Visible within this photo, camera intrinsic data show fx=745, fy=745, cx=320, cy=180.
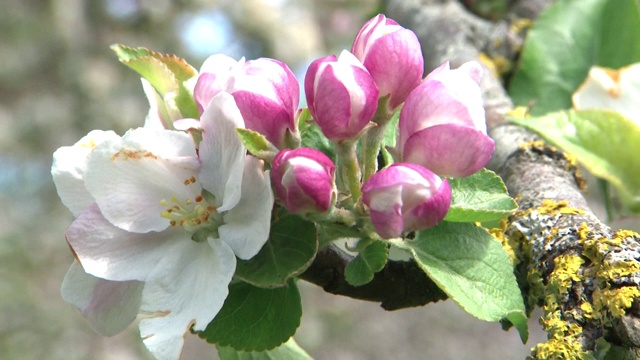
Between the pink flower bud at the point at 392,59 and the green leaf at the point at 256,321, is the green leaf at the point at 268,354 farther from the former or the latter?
the pink flower bud at the point at 392,59

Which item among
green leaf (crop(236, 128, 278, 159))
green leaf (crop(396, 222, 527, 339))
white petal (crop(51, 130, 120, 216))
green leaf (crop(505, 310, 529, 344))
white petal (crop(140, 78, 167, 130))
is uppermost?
green leaf (crop(236, 128, 278, 159))

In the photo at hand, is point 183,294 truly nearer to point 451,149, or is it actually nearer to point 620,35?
point 451,149

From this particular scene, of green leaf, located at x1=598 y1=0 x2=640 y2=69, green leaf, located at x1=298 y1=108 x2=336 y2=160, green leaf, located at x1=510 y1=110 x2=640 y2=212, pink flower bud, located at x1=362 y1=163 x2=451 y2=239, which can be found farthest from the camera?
green leaf, located at x1=598 y1=0 x2=640 y2=69

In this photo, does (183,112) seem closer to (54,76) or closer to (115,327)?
(115,327)

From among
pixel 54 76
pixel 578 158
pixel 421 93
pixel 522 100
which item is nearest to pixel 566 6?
pixel 522 100

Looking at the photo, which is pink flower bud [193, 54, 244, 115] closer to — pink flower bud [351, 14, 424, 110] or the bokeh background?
pink flower bud [351, 14, 424, 110]

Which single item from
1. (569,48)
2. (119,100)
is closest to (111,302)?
(569,48)

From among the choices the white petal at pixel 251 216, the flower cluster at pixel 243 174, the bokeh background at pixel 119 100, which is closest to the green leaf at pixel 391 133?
the flower cluster at pixel 243 174

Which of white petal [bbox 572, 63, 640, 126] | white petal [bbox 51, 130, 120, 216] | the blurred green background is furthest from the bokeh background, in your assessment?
white petal [bbox 51, 130, 120, 216]
